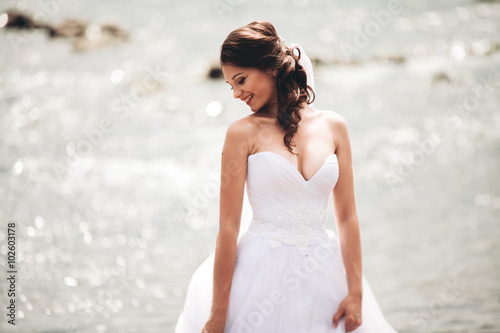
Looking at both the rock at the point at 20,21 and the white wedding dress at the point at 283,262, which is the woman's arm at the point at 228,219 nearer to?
the white wedding dress at the point at 283,262

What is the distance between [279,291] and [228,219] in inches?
14.2

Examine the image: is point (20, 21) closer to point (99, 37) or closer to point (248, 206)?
point (99, 37)

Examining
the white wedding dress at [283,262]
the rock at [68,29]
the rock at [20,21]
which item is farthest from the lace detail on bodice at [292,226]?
the rock at [20,21]

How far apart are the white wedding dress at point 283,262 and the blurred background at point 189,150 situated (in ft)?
0.96

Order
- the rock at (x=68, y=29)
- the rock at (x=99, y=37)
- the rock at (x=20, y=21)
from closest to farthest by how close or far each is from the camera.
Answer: the rock at (x=99, y=37)
the rock at (x=68, y=29)
the rock at (x=20, y=21)

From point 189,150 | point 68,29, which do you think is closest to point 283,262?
point 189,150

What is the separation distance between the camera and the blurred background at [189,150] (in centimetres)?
571

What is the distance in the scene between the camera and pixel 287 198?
8.01ft

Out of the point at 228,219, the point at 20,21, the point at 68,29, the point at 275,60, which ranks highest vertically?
the point at 275,60

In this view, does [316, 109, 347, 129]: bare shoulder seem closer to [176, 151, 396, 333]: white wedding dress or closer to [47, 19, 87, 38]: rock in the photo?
[176, 151, 396, 333]: white wedding dress

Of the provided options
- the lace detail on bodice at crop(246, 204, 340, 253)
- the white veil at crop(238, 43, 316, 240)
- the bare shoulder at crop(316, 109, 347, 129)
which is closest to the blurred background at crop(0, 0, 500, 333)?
the white veil at crop(238, 43, 316, 240)

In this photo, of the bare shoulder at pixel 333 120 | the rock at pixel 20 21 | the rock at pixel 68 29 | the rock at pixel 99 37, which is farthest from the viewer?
the rock at pixel 20 21

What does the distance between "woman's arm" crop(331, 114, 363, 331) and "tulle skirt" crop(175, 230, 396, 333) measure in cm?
4

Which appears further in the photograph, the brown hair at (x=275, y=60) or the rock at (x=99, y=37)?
the rock at (x=99, y=37)
